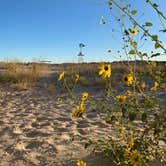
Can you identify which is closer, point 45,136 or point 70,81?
point 45,136

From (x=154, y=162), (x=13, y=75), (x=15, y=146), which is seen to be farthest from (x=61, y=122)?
(x=13, y=75)

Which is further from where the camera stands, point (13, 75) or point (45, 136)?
point (13, 75)

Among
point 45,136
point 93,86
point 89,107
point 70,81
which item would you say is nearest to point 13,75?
point 70,81

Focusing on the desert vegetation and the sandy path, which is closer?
the desert vegetation

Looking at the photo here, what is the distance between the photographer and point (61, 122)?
15.2ft

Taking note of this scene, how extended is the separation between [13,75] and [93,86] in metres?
2.68

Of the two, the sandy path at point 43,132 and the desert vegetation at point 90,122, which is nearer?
the desert vegetation at point 90,122

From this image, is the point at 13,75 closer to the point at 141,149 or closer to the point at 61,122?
the point at 61,122

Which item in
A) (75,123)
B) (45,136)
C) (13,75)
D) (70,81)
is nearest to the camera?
(45,136)

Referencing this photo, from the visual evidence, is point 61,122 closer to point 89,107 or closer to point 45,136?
point 45,136

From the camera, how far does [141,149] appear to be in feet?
7.86

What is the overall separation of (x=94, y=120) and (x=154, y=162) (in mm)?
2297

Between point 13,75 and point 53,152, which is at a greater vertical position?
point 13,75

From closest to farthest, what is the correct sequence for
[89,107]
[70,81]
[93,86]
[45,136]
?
1. [45,136]
2. [89,107]
3. [93,86]
4. [70,81]
